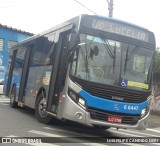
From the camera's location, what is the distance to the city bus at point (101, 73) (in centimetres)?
1007

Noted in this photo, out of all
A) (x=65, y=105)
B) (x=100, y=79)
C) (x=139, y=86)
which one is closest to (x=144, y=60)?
(x=139, y=86)

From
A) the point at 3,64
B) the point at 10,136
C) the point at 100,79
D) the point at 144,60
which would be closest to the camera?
the point at 10,136

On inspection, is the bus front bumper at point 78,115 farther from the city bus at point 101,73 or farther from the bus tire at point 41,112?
the bus tire at point 41,112

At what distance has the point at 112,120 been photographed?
10227 millimetres

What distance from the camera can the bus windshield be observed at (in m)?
10.2

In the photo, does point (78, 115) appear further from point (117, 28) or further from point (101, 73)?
point (117, 28)

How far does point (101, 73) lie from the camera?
1023 centimetres

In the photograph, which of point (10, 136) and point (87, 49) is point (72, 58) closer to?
point (87, 49)

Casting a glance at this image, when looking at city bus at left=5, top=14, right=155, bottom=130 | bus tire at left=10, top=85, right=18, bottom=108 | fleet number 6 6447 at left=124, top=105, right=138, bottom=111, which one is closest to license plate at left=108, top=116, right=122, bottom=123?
city bus at left=5, top=14, right=155, bottom=130

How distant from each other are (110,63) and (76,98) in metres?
1.37

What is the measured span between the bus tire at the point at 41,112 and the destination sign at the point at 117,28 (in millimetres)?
3176

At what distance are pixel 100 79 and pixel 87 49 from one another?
90cm

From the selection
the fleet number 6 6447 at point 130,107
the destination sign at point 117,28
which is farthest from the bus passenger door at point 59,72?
the fleet number 6 6447 at point 130,107

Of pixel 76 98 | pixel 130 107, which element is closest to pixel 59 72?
pixel 76 98
